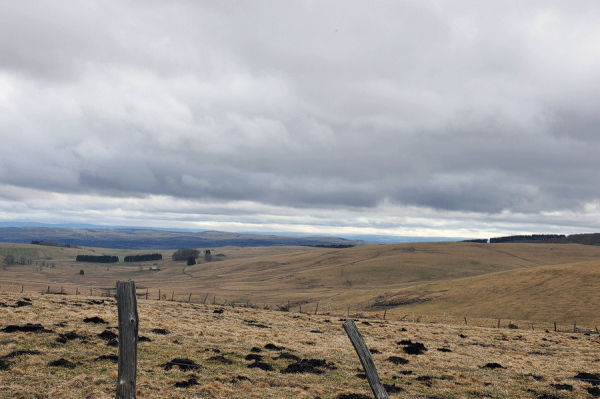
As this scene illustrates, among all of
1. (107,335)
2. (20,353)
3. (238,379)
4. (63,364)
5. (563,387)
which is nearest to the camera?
(63,364)

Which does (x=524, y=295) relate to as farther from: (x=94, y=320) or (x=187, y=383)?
(x=187, y=383)

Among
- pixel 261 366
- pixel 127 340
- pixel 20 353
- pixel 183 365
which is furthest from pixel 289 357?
pixel 127 340

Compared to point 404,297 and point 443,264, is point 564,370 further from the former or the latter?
point 443,264

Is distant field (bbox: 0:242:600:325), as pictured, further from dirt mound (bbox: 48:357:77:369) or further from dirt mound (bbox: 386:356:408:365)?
dirt mound (bbox: 48:357:77:369)

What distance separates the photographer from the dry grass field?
→ 52.8 ft

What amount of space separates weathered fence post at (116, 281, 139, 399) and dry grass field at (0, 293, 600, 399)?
6147 millimetres

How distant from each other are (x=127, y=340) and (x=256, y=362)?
1304 cm

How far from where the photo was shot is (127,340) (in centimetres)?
942

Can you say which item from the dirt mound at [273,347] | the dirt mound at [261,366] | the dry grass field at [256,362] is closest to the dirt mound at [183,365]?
the dry grass field at [256,362]

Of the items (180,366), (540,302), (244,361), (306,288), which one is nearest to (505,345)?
(244,361)

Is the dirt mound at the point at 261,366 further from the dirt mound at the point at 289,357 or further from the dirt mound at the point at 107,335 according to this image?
the dirt mound at the point at 107,335

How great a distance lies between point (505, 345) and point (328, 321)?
690 inches

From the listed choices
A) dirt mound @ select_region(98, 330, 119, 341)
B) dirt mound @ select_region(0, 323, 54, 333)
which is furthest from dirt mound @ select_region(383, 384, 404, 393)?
dirt mound @ select_region(0, 323, 54, 333)

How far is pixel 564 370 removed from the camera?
24.2 m
